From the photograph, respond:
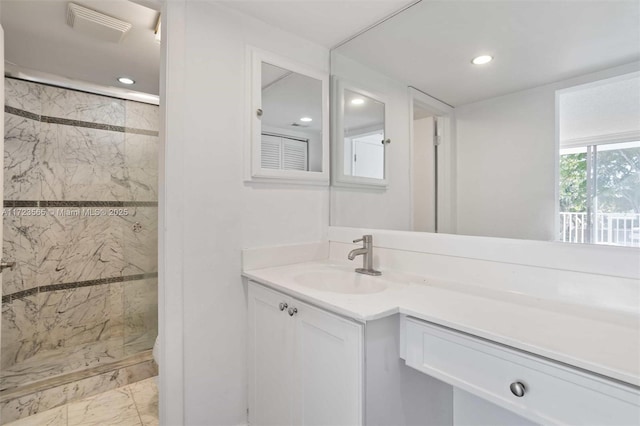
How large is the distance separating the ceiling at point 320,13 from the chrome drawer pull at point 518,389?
1609mm

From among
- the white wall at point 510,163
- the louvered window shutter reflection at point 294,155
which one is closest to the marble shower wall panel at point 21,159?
the louvered window shutter reflection at point 294,155

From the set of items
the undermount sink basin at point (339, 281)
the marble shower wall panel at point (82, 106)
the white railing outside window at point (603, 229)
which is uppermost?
the marble shower wall panel at point (82, 106)

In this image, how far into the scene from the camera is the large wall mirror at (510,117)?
973 millimetres

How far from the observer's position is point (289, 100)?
175cm

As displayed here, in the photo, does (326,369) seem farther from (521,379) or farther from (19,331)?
(19,331)

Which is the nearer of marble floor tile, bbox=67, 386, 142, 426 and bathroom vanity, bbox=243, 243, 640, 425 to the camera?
bathroom vanity, bbox=243, 243, 640, 425

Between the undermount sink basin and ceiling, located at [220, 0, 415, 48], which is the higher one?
ceiling, located at [220, 0, 415, 48]

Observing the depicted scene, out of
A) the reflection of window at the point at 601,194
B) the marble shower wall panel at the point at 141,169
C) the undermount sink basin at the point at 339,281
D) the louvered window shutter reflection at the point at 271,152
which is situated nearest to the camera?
the reflection of window at the point at 601,194

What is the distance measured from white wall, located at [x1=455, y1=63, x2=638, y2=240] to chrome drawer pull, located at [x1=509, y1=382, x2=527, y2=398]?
0.56 metres

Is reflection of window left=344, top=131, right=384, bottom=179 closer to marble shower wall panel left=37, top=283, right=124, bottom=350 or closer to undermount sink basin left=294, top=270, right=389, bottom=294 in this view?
undermount sink basin left=294, top=270, right=389, bottom=294

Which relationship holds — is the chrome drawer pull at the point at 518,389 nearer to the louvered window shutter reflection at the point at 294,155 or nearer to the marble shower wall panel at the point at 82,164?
the louvered window shutter reflection at the point at 294,155

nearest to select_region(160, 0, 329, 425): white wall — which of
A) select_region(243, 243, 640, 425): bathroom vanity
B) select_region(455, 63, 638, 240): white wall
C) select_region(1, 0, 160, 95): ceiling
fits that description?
select_region(243, 243, 640, 425): bathroom vanity

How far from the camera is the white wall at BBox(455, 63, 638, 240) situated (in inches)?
44.2

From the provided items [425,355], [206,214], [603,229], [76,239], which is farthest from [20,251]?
[603,229]
